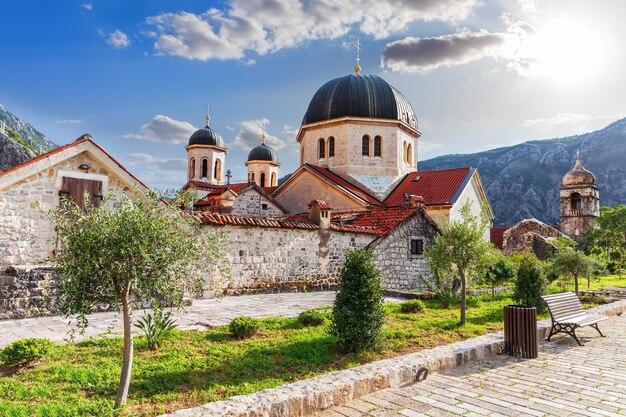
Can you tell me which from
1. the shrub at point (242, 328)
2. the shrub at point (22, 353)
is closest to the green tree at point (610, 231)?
the shrub at point (242, 328)

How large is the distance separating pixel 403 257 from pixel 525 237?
2268 centimetres

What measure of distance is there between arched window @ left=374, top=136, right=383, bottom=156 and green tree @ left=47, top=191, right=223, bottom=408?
24102 millimetres

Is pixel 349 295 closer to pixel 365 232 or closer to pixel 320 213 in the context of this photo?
pixel 320 213

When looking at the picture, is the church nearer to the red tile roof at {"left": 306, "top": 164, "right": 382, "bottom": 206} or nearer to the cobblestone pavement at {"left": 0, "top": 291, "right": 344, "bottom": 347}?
the red tile roof at {"left": 306, "top": 164, "right": 382, "bottom": 206}

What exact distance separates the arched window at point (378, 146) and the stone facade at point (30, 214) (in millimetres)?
19052

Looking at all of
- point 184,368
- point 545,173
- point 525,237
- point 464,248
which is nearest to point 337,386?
point 184,368

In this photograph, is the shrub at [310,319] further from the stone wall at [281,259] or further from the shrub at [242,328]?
the stone wall at [281,259]

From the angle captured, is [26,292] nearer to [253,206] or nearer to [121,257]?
[121,257]

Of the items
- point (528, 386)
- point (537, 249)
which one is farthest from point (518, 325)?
point (537, 249)

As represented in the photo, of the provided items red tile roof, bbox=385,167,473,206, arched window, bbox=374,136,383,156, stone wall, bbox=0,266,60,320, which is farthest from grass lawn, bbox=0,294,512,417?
arched window, bbox=374,136,383,156

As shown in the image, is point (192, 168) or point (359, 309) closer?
point (359, 309)

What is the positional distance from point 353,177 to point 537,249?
1737 centimetres

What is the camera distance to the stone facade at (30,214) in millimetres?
11203

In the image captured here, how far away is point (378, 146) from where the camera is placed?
28.0 metres
